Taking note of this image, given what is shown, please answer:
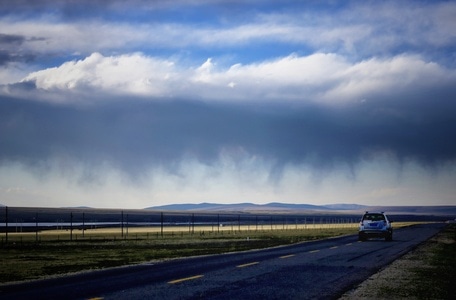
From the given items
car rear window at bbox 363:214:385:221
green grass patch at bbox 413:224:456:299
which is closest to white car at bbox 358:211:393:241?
car rear window at bbox 363:214:385:221

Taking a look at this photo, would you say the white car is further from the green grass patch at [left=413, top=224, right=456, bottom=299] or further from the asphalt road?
the asphalt road

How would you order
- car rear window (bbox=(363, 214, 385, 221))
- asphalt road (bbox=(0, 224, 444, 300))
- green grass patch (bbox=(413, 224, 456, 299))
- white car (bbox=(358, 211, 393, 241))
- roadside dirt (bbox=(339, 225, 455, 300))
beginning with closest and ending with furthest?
asphalt road (bbox=(0, 224, 444, 300)) → roadside dirt (bbox=(339, 225, 455, 300)) → green grass patch (bbox=(413, 224, 456, 299)) → white car (bbox=(358, 211, 393, 241)) → car rear window (bbox=(363, 214, 385, 221))

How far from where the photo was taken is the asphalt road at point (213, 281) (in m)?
13.6

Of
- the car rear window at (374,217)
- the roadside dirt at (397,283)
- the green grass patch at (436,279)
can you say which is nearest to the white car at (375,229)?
the car rear window at (374,217)

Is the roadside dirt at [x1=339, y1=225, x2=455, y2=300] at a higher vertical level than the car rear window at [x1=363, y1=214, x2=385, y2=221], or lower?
lower

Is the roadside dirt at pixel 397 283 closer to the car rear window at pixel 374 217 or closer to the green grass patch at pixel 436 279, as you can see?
the green grass patch at pixel 436 279

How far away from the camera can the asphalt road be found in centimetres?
1360

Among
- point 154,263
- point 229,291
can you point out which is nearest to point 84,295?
point 229,291

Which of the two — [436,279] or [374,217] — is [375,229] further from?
[436,279]

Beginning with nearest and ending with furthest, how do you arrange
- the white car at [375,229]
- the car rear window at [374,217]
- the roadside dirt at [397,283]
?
the roadside dirt at [397,283] → the white car at [375,229] → the car rear window at [374,217]

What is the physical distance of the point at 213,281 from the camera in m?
16.2

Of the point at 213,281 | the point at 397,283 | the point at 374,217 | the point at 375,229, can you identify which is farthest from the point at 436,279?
the point at 374,217

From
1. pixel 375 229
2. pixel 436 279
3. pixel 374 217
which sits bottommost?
pixel 436 279

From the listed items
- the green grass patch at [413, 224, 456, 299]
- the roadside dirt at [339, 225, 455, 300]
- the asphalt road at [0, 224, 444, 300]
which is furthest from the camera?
the green grass patch at [413, 224, 456, 299]
